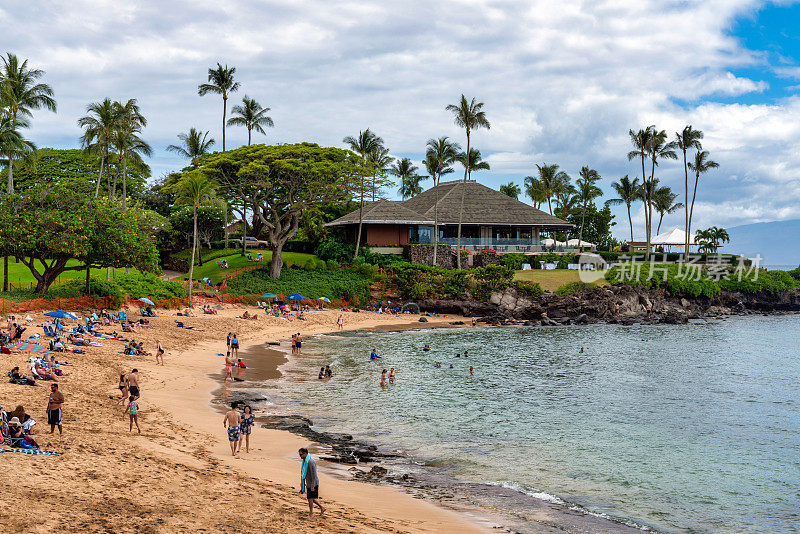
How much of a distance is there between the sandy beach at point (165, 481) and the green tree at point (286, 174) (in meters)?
36.4

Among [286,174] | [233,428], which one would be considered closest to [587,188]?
[286,174]

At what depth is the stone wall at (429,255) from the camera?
233ft

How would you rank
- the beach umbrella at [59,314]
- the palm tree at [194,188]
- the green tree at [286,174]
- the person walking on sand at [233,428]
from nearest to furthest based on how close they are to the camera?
the person walking on sand at [233,428] < the beach umbrella at [59,314] < the palm tree at [194,188] < the green tree at [286,174]

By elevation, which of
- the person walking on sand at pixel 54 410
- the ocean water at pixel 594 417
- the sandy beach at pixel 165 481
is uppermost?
the person walking on sand at pixel 54 410

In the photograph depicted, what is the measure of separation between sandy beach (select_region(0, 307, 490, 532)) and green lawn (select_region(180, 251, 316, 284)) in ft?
129

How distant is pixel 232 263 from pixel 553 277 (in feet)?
122

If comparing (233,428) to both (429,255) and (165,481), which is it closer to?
(165,481)

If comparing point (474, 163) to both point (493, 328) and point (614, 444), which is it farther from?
point (614, 444)

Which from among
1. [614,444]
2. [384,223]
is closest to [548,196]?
[384,223]

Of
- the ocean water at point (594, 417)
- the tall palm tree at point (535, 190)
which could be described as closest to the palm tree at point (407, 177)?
the tall palm tree at point (535, 190)

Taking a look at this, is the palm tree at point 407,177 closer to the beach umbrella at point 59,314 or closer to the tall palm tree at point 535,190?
the tall palm tree at point 535,190

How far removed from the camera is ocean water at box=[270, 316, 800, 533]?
56.7 feet

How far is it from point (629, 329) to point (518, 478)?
4556cm

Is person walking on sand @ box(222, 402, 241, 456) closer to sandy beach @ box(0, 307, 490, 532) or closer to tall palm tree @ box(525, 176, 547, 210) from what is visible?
sandy beach @ box(0, 307, 490, 532)
